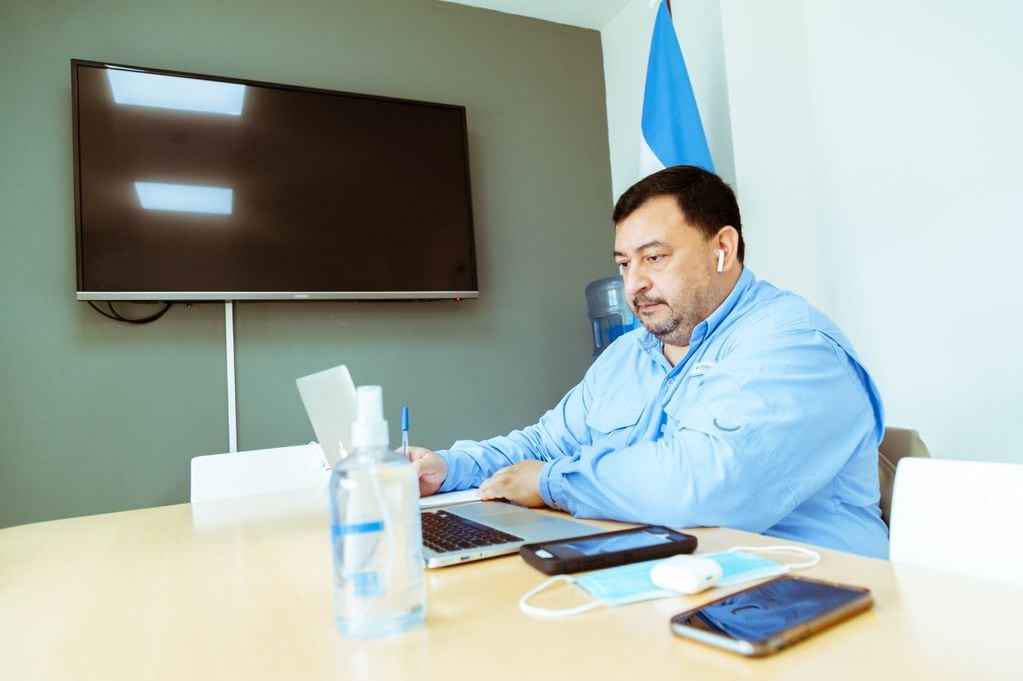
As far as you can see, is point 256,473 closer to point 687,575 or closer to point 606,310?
point 687,575

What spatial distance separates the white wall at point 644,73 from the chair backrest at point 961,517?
6.77 feet

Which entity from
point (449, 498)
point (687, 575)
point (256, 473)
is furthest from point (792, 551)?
point (256, 473)

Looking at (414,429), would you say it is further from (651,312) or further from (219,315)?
(651,312)

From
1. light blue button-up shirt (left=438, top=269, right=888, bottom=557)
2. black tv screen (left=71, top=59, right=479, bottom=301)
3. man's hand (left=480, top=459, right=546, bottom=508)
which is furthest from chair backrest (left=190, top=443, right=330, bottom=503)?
black tv screen (left=71, top=59, right=479, bottom=301)

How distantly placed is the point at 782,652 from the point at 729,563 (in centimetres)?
19

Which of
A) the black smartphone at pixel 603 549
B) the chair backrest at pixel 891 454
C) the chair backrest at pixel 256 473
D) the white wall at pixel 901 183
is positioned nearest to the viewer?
the black smartphone at pixel 603 549

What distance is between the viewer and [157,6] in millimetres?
2576

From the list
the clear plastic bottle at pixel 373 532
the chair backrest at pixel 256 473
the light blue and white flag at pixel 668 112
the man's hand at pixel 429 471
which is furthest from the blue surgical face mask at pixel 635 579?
the light blue and white flag at pixel 668 112

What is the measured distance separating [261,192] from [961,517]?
2424 mm

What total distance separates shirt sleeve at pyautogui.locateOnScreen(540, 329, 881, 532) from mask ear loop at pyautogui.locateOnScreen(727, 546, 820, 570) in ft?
0.62

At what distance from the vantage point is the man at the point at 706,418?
0.98 metres

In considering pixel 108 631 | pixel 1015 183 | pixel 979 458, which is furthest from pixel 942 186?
pixel 108 631

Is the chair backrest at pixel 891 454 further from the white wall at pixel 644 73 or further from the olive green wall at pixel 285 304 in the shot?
the olive green wall at pixel 285 304

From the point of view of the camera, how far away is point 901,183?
85.4 inches
